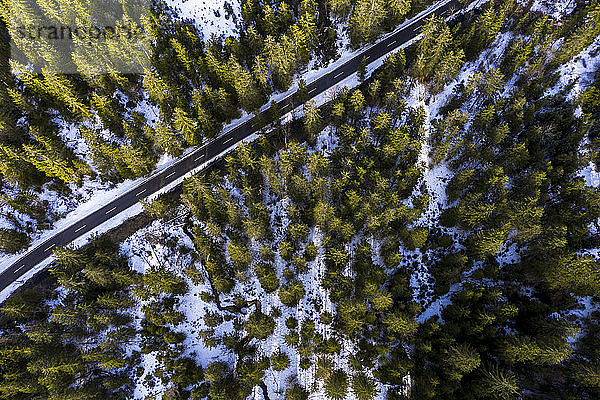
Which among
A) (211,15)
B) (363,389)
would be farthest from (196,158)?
(363,389)

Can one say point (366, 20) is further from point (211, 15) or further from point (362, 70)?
point (211, 15)

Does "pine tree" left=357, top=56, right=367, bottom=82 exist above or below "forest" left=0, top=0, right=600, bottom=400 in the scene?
above

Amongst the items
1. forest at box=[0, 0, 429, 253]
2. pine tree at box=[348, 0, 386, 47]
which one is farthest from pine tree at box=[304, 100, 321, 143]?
pine tree at box=[348, 0, 386, 47]

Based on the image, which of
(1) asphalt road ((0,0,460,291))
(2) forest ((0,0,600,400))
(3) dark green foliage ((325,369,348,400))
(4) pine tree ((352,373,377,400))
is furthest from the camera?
(1) asphalt road ((0,0,460,291))

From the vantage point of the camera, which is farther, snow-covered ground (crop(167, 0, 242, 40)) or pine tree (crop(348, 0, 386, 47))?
snow-covered ground (crop(167, 0, 242, 40))

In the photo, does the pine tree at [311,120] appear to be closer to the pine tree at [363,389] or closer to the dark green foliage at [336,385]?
the dark green foliage at [336,385]

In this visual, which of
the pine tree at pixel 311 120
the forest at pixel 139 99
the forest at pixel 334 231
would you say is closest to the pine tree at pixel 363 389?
the forest at pixel 334 231

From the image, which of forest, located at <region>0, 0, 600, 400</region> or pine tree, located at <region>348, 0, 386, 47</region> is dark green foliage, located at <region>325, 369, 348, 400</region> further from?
pine tree, located at <region>348, 0, 386, 47</region>
